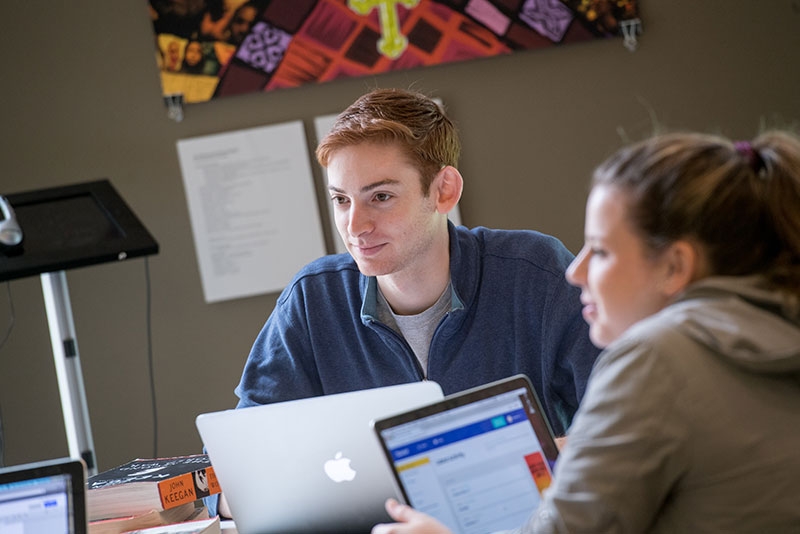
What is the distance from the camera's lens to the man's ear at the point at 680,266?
3.28ft

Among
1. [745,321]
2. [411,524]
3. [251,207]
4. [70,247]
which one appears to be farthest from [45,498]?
[251,207]

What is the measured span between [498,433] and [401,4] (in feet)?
7.45

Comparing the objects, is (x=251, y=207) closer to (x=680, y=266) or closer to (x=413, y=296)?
(x=413, y=296)

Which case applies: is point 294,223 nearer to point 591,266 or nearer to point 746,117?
point 746,117

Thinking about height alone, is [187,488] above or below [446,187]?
below

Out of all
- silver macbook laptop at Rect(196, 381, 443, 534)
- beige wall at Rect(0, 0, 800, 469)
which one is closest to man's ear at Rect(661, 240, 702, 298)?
silver macbook laptop at Rect(196, 381, 443, 534)

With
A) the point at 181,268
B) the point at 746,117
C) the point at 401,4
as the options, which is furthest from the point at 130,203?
the point at 746,117

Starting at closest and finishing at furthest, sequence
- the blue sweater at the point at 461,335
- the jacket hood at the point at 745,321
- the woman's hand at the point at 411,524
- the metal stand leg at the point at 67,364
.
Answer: the jacket hood at the point at 745,321, the woman's hand at the point at 411,524, the blue sweater at the point at 461,335, the metal stand leg at the point at 67,364

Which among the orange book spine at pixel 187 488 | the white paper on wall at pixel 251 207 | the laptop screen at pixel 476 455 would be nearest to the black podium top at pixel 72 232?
the white paper on wall at pixel 251 207

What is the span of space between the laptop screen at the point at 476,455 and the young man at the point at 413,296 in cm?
53

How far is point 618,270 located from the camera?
1.04 meters

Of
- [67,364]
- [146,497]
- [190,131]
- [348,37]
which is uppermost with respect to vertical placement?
[348,37]

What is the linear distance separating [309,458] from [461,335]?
21.4 inches

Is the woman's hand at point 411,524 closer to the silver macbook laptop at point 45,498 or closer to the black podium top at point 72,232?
the silver macbook laptop at point 45,498
